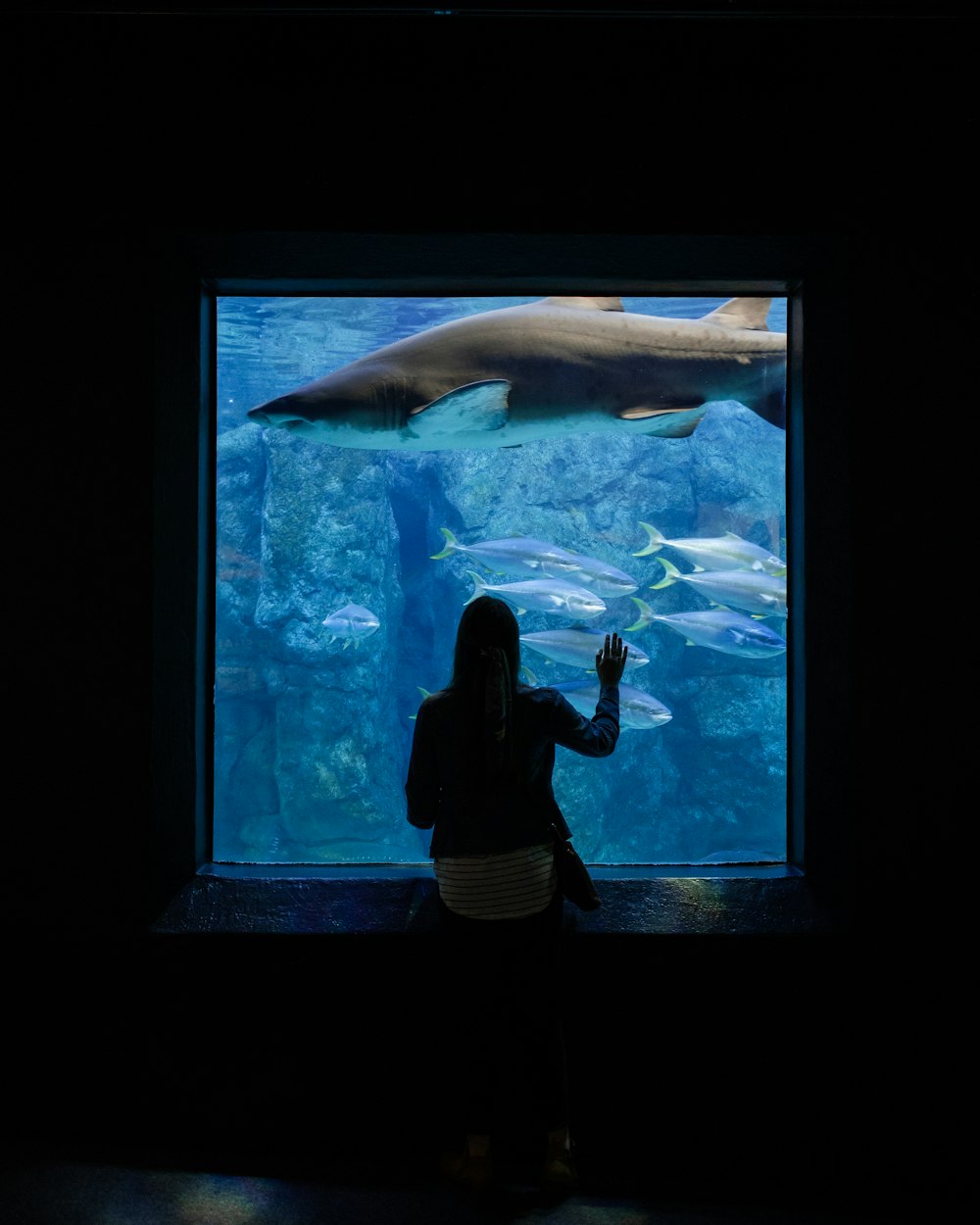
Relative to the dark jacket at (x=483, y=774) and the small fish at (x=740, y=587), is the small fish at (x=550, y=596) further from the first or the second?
the dark jacket at (x=483, y=774)

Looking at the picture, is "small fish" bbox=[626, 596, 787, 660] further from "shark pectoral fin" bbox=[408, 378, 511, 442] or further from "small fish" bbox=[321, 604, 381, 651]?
"small fish" bbox=[321, 604, 381, 651]

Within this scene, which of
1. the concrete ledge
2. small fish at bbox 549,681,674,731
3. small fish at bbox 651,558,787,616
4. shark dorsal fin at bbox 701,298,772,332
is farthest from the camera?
small fish at bbox 549,681,674,731

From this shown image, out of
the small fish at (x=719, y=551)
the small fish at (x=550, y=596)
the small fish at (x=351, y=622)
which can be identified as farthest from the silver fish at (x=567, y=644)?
the small fish at (x=351, y=622)

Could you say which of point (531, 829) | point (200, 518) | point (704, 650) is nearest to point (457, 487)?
point (704, 650)

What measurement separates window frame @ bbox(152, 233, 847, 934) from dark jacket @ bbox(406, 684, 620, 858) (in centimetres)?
55

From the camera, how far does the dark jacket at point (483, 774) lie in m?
2.08

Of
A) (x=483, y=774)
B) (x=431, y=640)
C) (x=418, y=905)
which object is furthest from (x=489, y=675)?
(x=431, y=640)

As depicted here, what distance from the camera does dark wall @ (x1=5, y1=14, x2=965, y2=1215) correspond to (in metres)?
2.42

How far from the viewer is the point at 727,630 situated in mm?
4355

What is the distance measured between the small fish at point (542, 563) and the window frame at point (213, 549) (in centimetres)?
166

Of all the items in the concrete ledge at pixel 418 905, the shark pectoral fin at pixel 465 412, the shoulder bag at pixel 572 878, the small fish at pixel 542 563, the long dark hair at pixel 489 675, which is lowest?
the concrete ledge at pixel 418 905

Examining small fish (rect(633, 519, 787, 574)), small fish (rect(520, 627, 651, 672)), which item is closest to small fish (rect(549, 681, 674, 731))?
small fish (rect(520, 627, 651, 672))

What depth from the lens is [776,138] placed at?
8.07 ft

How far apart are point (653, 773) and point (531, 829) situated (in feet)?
34.5
